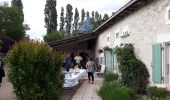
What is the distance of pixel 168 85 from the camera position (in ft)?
41.8

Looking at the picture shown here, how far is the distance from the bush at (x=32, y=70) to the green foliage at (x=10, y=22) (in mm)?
47721

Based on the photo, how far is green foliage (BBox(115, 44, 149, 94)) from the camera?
15109mm

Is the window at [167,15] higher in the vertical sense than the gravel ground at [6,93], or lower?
higher

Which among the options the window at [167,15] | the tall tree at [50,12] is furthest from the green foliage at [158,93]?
the tall tree at [50,12]

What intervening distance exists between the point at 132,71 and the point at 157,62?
2028 mm

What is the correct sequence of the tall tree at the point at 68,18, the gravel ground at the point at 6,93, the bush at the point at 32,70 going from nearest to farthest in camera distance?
1. the bush at the point at 32,70
2. the gravel ground at the point at 6,93
3. the tall tree at the point at 68,18

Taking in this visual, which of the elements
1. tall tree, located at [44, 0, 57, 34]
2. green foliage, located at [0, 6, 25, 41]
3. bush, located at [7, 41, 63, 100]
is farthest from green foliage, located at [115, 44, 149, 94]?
tall tree, located at [44, 0, 57, 34]

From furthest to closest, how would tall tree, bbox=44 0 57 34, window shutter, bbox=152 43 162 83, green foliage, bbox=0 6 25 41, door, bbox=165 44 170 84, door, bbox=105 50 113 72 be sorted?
tall tree, bbox=44 0 57 34 < green foliage, bbox=0 6 25 41 < door, bbox=105 50 113 72 < window shutter, bbox=152 43 162 83 < door, bbox=165 44 170 84

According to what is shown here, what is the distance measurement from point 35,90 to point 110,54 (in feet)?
45.6

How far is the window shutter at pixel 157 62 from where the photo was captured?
13.3 m

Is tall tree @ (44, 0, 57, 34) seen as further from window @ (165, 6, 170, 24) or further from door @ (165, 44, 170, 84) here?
window @ (165, 6, 170, 24)

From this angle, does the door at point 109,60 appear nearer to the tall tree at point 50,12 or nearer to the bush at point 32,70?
the bush at point 32,70

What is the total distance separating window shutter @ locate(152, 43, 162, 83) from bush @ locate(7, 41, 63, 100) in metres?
3.82

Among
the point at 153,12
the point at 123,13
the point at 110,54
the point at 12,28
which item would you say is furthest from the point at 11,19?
the point at 153,12
